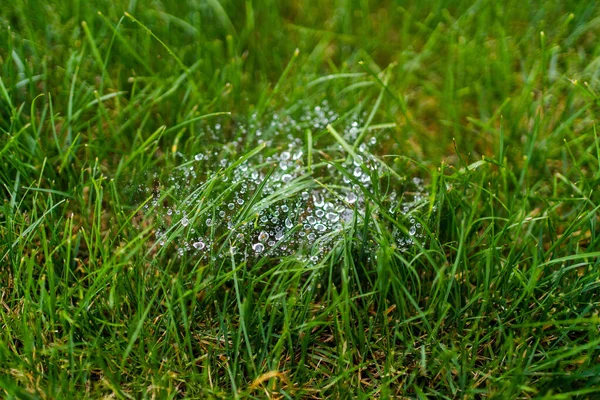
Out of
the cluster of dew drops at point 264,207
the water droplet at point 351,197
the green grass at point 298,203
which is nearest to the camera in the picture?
the green grass at point 298,203

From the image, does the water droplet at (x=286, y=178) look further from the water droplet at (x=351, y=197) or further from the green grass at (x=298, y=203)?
the water droplet at (x=351, y=197)

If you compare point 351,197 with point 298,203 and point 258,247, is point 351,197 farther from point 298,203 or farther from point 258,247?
point 258,247

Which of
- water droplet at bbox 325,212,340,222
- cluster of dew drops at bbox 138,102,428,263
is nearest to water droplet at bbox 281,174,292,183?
cluster of dew drops at bbox 138,102,428,263

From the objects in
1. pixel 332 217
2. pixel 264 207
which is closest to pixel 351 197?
pixel 332 217

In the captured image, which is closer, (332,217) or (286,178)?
(332,217)

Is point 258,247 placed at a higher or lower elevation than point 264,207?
lower

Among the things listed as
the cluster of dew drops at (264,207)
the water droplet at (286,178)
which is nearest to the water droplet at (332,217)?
the cluster of dew drops at (264,207)

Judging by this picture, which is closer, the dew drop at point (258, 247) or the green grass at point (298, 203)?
the green grass at point (298, 203)
